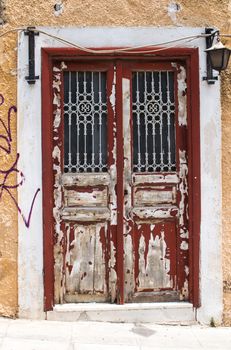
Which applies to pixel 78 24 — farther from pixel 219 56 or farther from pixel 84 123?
pixel 219 56

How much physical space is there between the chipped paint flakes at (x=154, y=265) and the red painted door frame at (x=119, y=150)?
0.23 metres

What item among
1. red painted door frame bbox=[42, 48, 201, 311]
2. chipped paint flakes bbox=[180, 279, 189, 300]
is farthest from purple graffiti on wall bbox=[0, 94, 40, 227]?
chipped paint flakes bbox=[180, 279, 189, 300]

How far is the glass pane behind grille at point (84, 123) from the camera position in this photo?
5.61 m

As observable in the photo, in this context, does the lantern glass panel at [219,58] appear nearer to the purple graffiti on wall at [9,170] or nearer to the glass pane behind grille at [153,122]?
the glass pane behind grille at [153,122]

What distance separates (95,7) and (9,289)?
9.89ft

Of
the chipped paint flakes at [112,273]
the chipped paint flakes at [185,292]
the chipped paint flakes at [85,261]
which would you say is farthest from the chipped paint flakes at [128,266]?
the chipped paint flakes at [185,292]

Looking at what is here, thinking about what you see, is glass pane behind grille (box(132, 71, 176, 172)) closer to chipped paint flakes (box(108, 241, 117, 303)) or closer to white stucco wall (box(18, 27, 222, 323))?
white stucco wall (box(18, 27, 222, 323))

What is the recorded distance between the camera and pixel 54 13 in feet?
18.0

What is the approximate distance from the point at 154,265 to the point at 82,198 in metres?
1.03

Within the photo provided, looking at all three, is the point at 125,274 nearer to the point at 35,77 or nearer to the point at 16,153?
the point at 16,153

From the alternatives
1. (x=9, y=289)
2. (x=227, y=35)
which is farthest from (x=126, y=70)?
(x=9, y=289)

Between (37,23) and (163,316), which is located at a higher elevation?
(37,23)

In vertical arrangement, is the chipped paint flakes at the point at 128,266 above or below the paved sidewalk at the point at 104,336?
above

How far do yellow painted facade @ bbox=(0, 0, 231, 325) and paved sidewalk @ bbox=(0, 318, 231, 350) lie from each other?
0.31m
